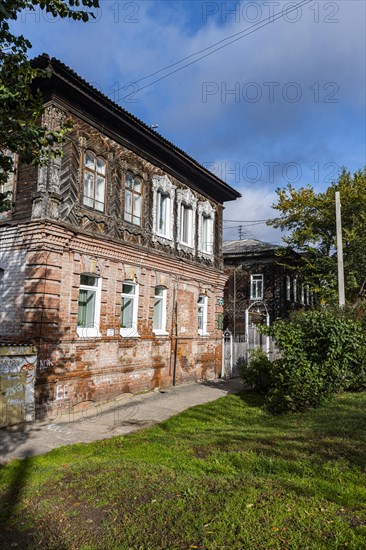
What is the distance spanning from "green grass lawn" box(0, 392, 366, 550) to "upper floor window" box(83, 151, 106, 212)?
270 inches

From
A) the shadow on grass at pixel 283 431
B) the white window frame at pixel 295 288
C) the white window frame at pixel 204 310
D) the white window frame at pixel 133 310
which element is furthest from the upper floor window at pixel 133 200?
the white window frame at pixel 295 288

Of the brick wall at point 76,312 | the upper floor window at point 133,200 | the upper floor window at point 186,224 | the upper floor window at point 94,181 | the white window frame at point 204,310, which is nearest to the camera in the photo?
the brick wall at point 76,312

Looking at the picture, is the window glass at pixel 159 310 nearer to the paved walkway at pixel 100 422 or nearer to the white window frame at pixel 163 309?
the white window frame at pixel 163 309

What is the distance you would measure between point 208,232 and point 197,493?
46.9 feet

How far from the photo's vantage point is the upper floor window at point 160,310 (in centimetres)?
1501

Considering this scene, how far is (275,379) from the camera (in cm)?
1096

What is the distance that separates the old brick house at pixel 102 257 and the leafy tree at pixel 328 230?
37.5ft

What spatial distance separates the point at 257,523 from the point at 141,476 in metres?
1.92

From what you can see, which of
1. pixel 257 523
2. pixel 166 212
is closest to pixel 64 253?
pixel 166 212

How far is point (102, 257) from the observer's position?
12125 mm

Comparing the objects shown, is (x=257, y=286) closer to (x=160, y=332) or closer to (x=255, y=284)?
(x=255, y=284)

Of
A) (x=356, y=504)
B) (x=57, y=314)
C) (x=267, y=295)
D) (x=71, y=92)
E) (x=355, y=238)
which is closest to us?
(x=356, y=504)

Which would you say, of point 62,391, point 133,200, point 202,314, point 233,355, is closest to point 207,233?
point 202,314

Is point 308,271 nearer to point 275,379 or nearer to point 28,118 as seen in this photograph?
point 275,379
